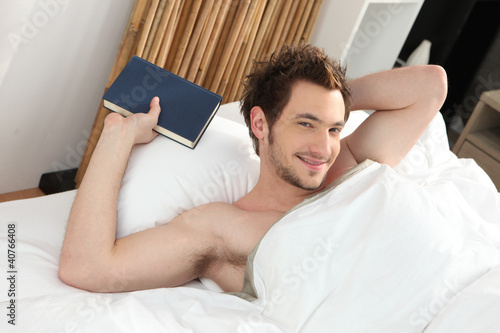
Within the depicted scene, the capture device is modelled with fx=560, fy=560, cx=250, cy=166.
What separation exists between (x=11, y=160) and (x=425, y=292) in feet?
4.42

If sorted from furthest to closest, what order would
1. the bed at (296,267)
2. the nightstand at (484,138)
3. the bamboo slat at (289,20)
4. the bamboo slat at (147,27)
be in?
the nightstand at (484,138) → the bamboo slat at (289,20) → the bamboo slat at (147,27) → the bed at (296,267)

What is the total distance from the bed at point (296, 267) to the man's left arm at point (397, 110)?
0.44 ft

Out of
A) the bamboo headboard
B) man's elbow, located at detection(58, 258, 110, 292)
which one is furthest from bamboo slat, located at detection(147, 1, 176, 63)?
man's elbow, located at detection(58, 258, 110, 292)

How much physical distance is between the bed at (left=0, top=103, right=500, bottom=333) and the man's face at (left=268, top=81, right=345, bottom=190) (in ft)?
0.22

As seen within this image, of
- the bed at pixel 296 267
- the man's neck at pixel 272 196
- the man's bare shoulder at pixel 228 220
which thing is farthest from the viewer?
the man's neck at pixel 272 196

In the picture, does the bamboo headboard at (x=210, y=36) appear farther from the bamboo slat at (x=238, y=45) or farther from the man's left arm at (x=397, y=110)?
the man's left arm at (x=397, y=110)

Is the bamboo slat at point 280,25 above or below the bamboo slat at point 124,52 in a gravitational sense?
above

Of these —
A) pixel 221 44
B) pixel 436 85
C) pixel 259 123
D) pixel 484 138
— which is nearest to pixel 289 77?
pixel 259 123

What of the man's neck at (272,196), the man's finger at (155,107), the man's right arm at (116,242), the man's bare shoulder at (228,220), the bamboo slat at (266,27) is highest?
the bamboo slat at (266,27)

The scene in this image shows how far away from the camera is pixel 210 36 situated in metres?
1.97

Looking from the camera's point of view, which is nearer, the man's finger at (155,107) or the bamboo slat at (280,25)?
the man's finger at (155,107)

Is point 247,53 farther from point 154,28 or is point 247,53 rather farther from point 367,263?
point 367,263

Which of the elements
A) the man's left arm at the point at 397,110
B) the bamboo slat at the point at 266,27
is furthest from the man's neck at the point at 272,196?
the bamboo slat at the point at 266,27

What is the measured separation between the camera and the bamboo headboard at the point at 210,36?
5.85 ft
